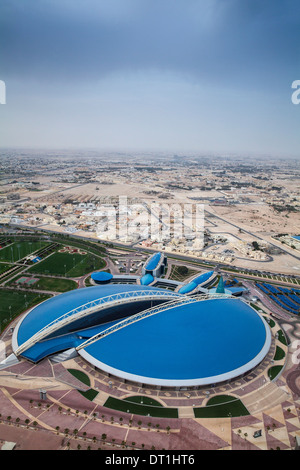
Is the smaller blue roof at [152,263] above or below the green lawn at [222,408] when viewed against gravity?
above

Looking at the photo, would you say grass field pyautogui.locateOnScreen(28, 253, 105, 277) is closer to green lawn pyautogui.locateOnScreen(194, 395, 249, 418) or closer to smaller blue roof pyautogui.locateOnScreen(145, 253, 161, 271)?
smaller blue roof pyautogui.locateOnScreen(145, 253, 161, 271)

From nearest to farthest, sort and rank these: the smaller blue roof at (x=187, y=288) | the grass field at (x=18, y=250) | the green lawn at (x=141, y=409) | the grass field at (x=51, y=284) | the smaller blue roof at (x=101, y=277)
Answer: the green lawn at (x=141, y=409), the smaller blue roof at (x=187, y=288), the grass field at (x=51, y=284), the smaller blue roof at (x=101, y=277), the grass field at (x=18, y=250)

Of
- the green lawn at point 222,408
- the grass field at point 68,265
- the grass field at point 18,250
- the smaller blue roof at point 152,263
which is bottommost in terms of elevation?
the green lawn at point 222,408

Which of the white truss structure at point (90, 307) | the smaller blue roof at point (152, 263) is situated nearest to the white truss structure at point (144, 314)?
the white truss structure at point (90, 307)

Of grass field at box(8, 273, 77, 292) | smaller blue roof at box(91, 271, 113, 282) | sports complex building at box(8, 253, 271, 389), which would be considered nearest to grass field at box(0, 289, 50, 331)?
grass field at box(8, 273, 77, 292)

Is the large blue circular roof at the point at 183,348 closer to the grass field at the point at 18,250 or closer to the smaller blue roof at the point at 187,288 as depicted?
the smaller blue roof at the point at 187,288

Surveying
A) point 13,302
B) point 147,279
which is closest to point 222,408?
point 147,279

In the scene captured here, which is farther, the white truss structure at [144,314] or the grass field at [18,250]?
the grass field at [18,250]

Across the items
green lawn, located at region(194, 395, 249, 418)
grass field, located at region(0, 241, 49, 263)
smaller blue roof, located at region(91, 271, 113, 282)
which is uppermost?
grass field, located at region(0, 241, 49, 263)
